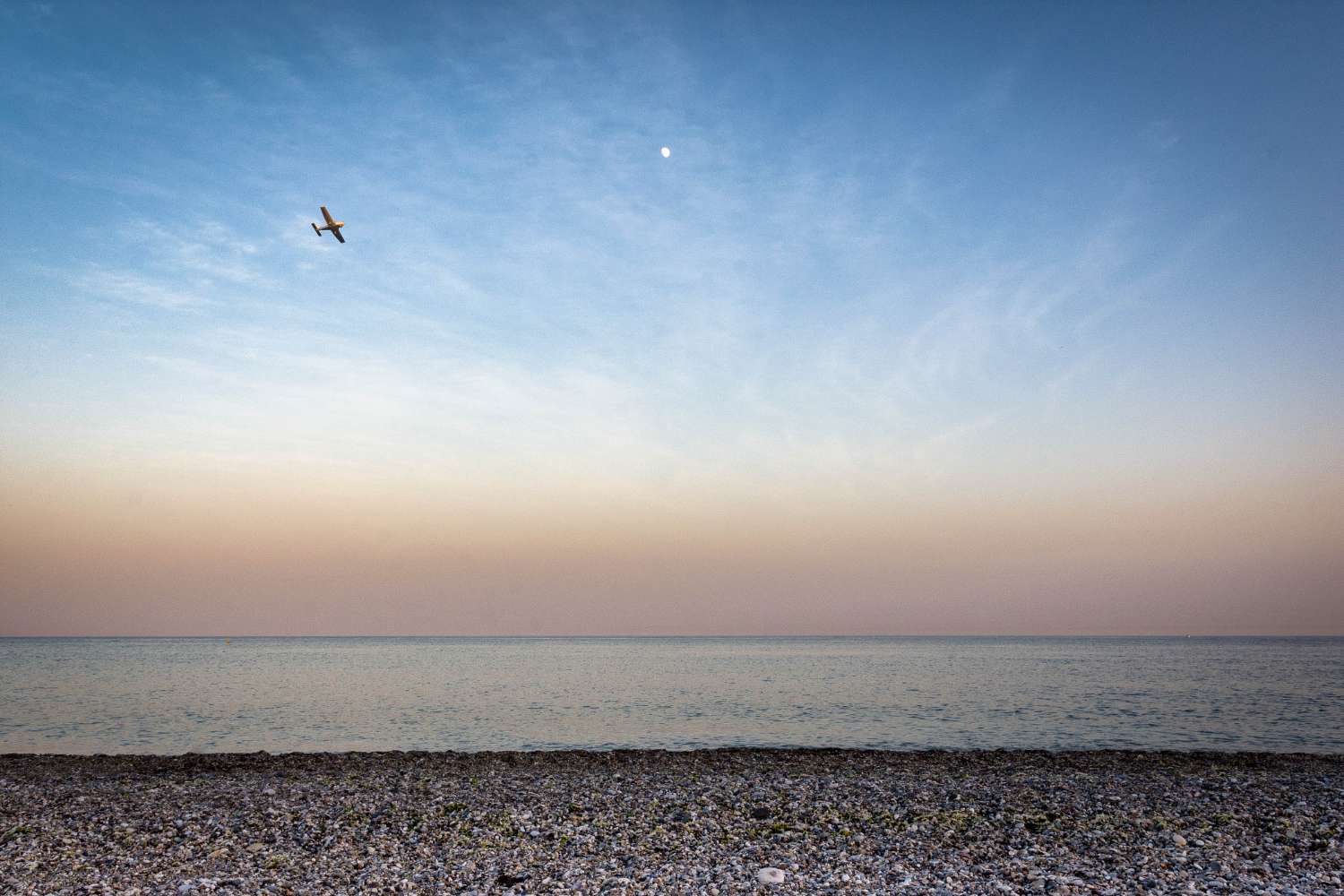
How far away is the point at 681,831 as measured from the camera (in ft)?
49.7

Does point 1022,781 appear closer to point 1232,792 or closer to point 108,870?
point 1232,792

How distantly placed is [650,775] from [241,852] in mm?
10605

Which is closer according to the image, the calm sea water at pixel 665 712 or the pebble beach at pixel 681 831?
the pebble beach at pixel 681 831

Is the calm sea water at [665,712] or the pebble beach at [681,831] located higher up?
the pebble beach at [681,831]

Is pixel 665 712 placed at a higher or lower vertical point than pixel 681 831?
lower

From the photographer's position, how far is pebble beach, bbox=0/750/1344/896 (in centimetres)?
1243

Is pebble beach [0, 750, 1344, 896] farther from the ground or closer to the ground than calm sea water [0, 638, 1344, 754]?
farther from the ground

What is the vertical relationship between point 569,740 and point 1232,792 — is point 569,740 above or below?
below

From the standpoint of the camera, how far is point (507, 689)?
2250 inches

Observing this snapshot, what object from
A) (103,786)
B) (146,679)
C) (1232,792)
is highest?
(1232,792)

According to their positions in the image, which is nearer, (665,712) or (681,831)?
(681,831)

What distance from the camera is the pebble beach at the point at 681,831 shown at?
12430 mm

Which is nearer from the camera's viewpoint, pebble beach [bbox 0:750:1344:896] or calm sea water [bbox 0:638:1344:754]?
pebble beach [bbox 0:750:1344:896]

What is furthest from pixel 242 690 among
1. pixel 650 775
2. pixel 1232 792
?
pixel 1232 792
